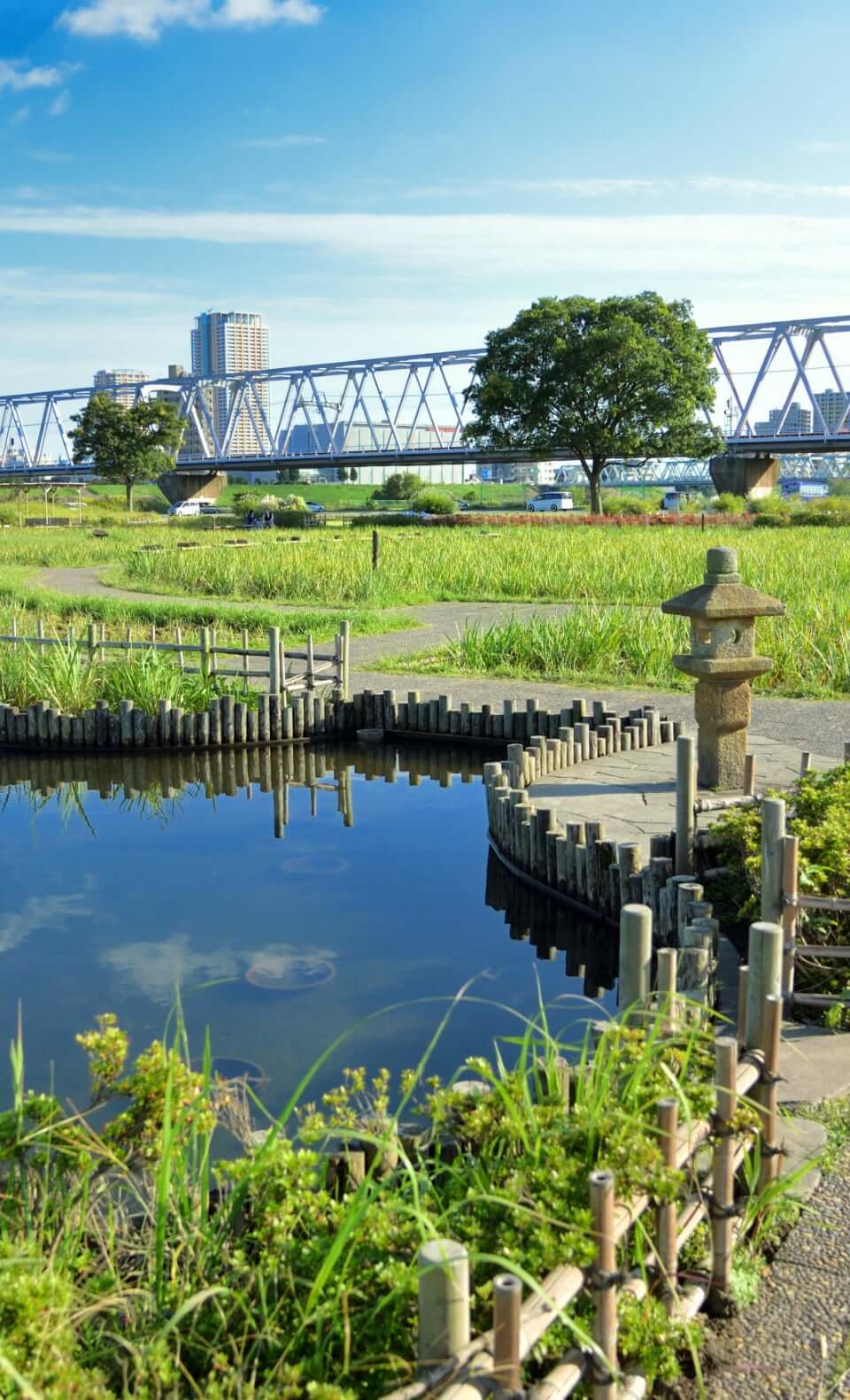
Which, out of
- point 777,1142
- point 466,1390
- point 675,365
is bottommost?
point 777,1142

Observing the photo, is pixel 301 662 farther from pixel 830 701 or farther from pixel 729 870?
pixel 729 870

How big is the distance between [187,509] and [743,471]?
3063 cm

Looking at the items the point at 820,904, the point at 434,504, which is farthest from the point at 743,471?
the point at 820,904

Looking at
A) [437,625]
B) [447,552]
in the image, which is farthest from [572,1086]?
[447,552]

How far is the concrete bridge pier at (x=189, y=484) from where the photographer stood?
7975 cm

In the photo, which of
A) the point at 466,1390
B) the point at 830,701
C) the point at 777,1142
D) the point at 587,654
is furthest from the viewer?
the point at 587,654

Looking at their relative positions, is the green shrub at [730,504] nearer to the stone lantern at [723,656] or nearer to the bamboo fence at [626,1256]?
the stone lantern at [723,656]

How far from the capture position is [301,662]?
17.3 m

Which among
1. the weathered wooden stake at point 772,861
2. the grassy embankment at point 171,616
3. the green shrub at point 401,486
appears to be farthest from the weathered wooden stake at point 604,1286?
the green shrub at point 401,486

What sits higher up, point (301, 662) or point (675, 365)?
point (675, 365)

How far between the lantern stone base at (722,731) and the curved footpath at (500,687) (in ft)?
9.00

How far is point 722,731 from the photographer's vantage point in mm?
9297

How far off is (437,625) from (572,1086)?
16765 mm

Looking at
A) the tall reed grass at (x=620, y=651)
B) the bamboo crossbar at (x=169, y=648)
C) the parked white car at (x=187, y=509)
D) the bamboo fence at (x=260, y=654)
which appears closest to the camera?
the bamboo fence at (x=260, y=654)
